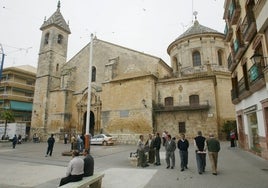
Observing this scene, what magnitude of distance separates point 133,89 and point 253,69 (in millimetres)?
14053

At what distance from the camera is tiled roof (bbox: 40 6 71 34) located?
94.7 ft

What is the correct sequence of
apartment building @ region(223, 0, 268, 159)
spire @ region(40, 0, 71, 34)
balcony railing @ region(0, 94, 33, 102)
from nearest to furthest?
apartment building @ region(223, 0, 268, 159)
spire @ region(40, 0, 71, 34)
balcony railing @ region(0, 94, 33, 102)

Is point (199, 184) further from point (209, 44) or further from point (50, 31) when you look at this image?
point (50, 31)

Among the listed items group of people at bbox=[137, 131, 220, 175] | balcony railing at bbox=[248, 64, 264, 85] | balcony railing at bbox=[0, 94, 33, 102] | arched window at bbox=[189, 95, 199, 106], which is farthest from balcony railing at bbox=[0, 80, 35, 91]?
balcony railing at bbox=[248, 64, 264, 85]

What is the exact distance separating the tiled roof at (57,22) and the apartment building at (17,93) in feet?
35.7

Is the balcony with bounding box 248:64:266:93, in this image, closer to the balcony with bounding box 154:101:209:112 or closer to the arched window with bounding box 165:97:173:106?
the balcony with bounding box 154:101:209:112

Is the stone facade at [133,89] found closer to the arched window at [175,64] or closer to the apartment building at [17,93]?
the arched window at [175,64]

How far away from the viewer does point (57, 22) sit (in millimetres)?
29219

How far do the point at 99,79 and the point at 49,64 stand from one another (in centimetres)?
810

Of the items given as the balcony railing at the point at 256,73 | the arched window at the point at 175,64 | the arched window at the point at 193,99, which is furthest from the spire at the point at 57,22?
the balcony railing at the point at 256,73

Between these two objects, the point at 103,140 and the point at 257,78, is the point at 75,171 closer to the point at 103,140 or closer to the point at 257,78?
the point at 257,78

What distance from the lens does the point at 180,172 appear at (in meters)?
7.35

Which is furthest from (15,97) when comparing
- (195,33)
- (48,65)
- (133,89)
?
(195,33)

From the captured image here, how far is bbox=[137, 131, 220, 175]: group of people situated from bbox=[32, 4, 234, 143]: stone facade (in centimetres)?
1042
